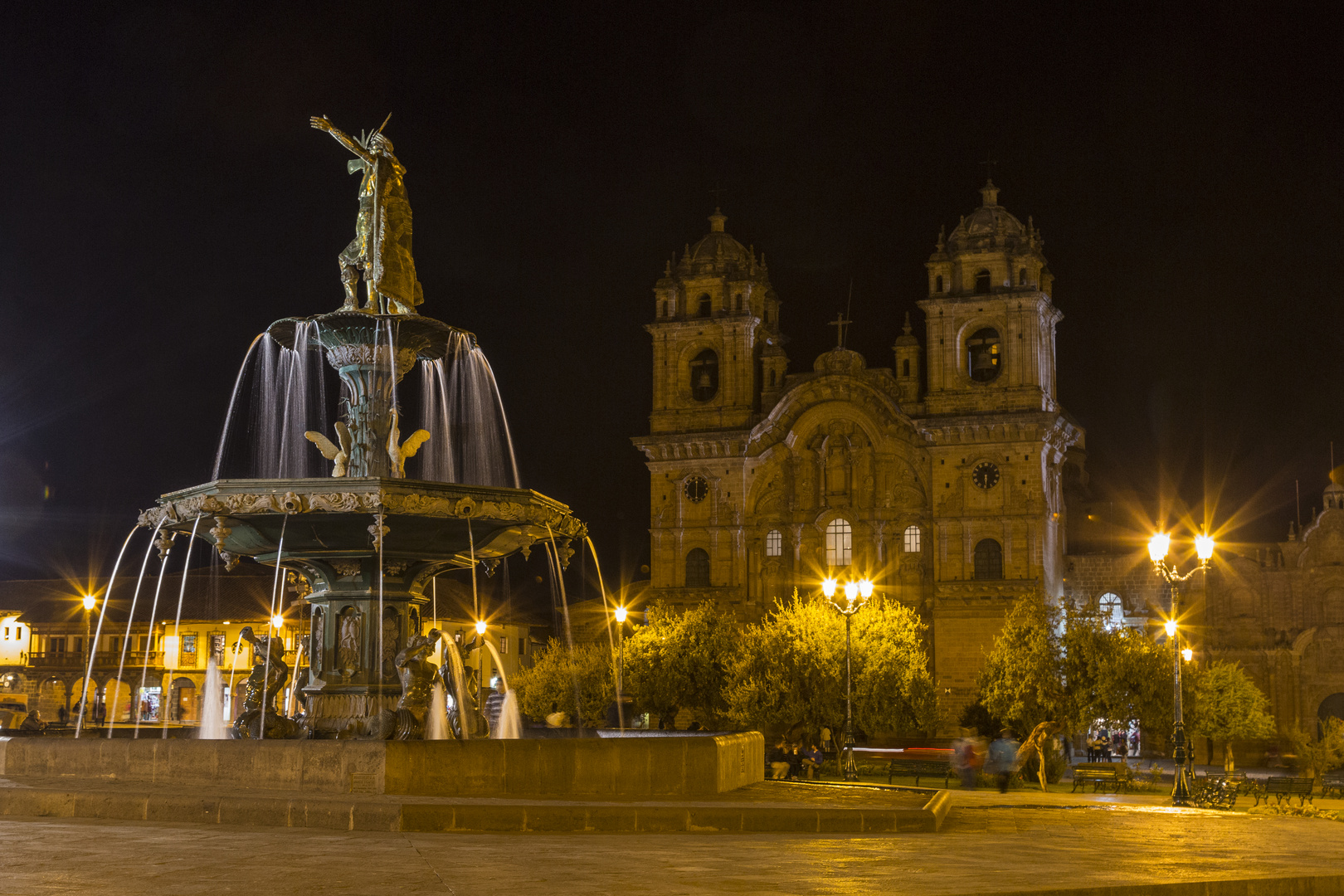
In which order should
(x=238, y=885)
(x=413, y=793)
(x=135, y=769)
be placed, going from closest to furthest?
(x=238, y=885) < (x=413, y=793) < (x=135, y=769)

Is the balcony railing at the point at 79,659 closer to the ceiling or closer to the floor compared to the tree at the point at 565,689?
closer to the ceiling

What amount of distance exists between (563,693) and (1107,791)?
23101 millimetres

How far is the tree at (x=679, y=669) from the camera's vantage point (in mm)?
49062

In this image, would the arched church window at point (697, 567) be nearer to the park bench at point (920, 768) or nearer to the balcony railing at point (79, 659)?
the park bench at point (920, 768)

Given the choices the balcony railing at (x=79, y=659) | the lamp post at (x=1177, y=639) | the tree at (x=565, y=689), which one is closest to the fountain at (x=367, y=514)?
the lamp post at (x=1177, y=639)

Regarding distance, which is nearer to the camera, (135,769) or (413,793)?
(413,793)

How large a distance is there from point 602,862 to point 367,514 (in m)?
5.71

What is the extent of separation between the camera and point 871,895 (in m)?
8.60

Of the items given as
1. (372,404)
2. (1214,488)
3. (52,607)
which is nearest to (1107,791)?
(372,404)

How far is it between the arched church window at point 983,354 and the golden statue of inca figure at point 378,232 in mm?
41999

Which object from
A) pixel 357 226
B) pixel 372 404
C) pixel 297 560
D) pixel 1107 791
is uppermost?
pixel 357 226

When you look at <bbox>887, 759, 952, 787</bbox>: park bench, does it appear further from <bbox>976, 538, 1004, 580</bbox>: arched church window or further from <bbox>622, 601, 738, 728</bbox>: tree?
<bbox>976, 538, 1004, 580</bbox>: arched church window

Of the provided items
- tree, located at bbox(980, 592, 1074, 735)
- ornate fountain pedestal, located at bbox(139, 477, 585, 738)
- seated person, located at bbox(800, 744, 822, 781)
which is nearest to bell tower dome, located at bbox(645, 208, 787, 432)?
tree, located at bbox(980, 592, 1074, 735)

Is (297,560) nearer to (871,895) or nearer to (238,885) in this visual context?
(238,885)
